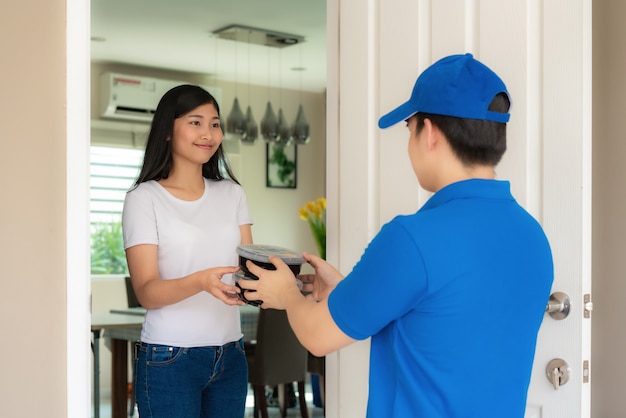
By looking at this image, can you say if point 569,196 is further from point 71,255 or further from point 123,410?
point 123,410

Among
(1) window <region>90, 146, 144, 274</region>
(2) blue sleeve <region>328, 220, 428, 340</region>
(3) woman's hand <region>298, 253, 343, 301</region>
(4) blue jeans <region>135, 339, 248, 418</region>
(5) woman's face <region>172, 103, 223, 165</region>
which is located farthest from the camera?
(1) window <region>90, 146, 144, 274</region>

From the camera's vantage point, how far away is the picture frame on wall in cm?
789

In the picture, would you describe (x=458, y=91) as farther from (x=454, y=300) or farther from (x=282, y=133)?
(x=282, y=133)

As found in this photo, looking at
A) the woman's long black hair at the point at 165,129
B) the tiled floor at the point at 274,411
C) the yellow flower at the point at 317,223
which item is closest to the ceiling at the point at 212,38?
the yellow flower at the point at 317,223

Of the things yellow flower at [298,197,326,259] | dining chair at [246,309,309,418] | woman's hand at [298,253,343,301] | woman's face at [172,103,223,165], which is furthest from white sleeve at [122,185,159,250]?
yellow flower at [298,197,326,259]

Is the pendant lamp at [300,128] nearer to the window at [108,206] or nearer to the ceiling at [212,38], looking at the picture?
the ceiling at [212,38]

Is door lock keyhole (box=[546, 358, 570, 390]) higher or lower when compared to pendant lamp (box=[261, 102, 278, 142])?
lower

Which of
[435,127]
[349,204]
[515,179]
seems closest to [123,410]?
[349,204]

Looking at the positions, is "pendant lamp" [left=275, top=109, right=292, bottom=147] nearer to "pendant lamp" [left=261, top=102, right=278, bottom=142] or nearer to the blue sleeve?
"pendant lamp" [left=261, top=102, right=278, bottom=142]

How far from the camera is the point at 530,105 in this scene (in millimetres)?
1854

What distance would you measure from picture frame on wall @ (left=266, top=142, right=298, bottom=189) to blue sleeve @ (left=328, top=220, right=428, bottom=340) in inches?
258

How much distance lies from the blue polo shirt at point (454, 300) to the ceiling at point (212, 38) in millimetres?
4082

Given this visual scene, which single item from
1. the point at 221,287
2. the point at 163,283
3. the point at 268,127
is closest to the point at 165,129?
A: the point at 163,283
